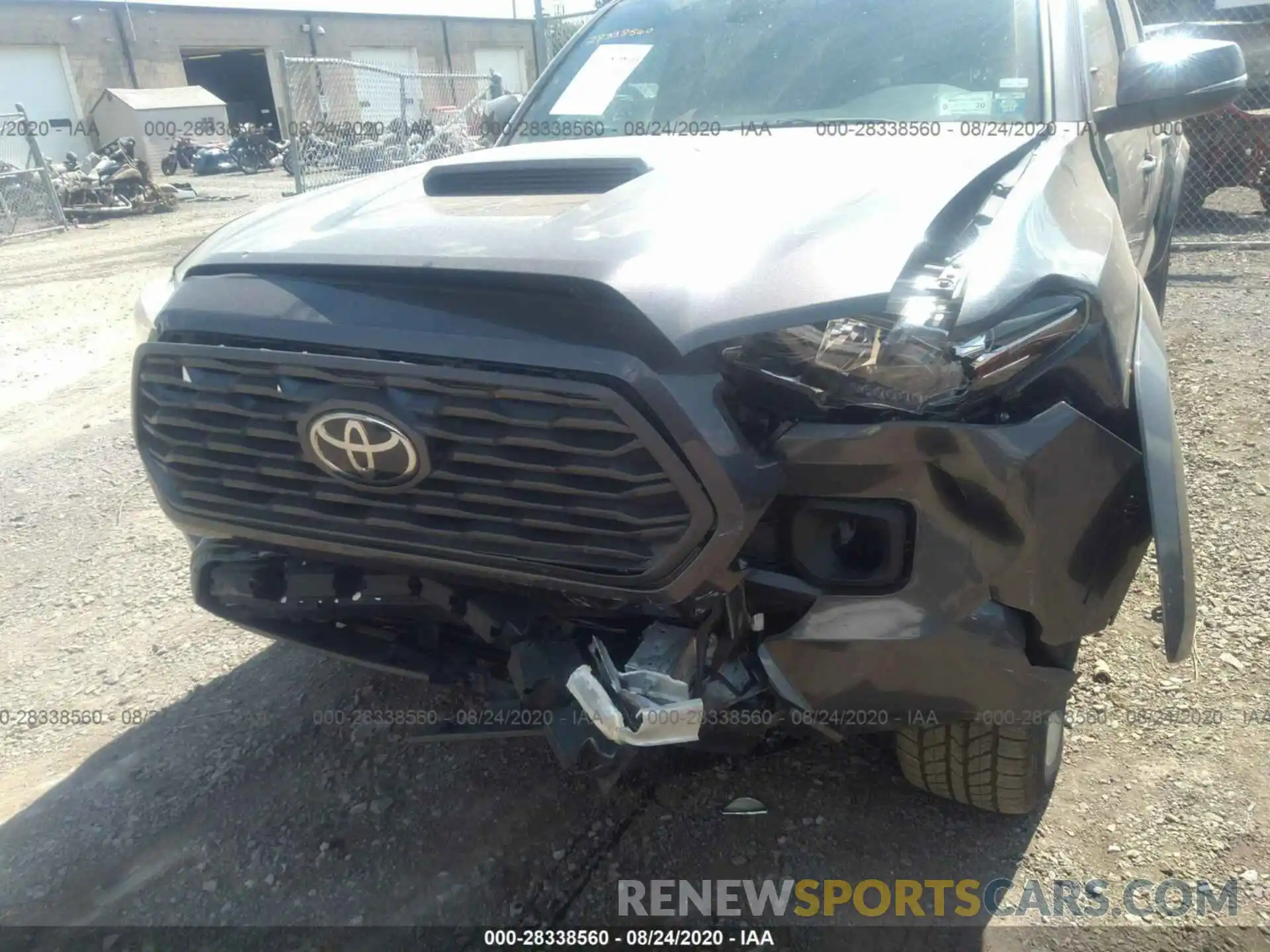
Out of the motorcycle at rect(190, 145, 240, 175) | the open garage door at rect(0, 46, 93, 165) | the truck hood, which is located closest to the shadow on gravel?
the truck hood

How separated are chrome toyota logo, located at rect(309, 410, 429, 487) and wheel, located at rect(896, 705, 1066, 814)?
3.98ft

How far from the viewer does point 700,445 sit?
5.33ft

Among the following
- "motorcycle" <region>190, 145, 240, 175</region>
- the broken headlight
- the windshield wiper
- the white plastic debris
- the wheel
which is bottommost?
"motorcycle" <region>190, 145, 240, 175</region>

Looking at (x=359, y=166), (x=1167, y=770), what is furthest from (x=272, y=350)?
(x=359, y=166)

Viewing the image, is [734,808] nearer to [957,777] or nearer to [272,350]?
[957,777]

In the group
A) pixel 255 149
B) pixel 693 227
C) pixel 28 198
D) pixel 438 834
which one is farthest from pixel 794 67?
pixel 255 149

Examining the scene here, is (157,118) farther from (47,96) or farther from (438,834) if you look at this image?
(438,834)

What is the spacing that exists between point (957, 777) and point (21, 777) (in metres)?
2.57

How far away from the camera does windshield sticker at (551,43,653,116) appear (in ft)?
11.2

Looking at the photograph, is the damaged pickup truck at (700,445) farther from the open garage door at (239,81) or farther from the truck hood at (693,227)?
the open garage door at (239,81)

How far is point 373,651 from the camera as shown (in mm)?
2268

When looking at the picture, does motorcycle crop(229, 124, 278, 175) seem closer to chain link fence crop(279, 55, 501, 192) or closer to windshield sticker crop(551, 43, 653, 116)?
chain link fence crop(279, 55, 501, 192)

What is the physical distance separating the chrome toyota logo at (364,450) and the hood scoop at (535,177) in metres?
0.78

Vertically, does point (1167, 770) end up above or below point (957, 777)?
below
